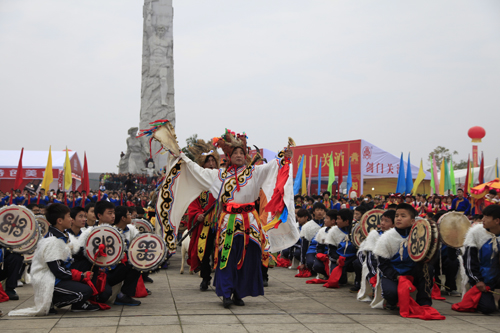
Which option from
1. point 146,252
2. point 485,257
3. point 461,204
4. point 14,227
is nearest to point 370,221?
point 485,257

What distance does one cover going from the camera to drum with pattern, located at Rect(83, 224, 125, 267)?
4965 millimetres

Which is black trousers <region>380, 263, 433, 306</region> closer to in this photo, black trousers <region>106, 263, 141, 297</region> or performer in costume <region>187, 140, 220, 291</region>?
performer in costume <region>187, 140, 220, 291</region>

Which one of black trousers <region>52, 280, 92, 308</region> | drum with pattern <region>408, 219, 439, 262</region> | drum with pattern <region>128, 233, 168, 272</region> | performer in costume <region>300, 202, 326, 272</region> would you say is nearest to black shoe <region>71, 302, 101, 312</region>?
black trousers <region>52, 280, 92, 308</region>

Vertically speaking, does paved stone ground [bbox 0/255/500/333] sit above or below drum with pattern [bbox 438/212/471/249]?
below

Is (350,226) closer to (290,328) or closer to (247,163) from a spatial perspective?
(247,163)

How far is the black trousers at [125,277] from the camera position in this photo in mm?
5379

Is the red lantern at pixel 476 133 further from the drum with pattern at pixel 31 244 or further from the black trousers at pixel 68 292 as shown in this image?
the black trousers at pixel 68 292

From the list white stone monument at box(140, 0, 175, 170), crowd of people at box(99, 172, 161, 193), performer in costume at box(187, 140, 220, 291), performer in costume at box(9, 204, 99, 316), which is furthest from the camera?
white stone monument at box(140, 0, 175, 170)

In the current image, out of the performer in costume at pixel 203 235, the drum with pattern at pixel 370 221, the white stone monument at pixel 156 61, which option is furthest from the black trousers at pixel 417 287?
the white stone monument at pixel 156 61

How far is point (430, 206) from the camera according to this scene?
1370 centimetres

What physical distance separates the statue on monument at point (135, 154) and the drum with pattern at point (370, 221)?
31.2m

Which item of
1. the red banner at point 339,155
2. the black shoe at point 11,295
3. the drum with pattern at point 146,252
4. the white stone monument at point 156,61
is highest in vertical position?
the white stone monument at point 156,61

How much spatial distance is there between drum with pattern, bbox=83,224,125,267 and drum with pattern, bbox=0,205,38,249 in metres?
0.70

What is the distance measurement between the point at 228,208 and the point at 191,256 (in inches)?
52.5
